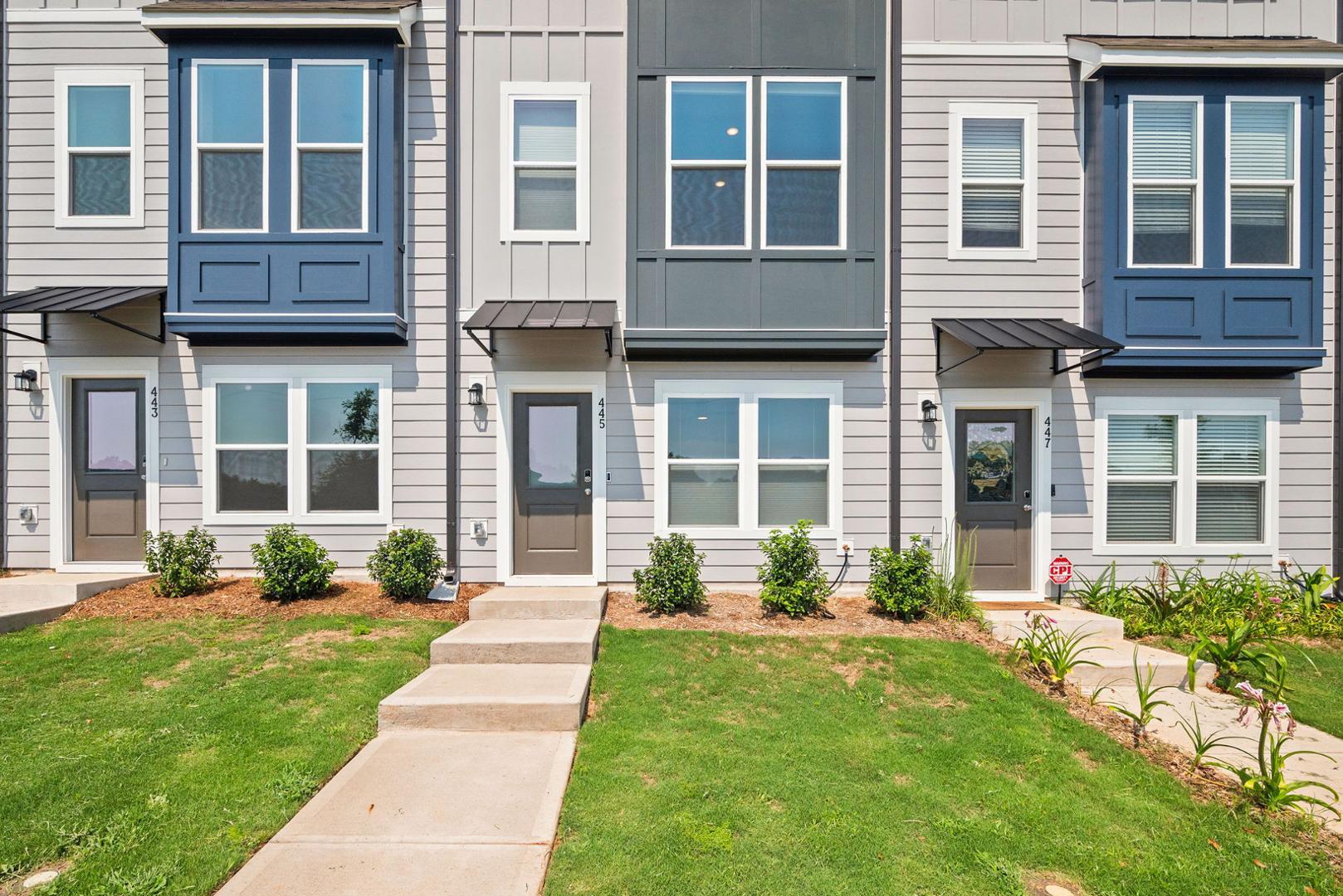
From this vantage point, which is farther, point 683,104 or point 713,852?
point 683,104

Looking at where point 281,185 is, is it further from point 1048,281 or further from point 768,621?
point 1048,281

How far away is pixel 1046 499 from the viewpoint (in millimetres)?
6719

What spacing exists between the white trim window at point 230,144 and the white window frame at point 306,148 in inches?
10.1

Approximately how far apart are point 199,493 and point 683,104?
6.96 m

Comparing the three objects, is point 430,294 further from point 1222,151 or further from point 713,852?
point 1222,151

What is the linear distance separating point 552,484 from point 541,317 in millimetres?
1880

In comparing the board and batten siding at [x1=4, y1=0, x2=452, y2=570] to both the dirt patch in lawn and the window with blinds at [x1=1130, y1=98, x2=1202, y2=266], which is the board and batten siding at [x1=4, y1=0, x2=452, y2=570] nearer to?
the dirt patch in lawn

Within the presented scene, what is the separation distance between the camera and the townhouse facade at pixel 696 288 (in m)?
6.46

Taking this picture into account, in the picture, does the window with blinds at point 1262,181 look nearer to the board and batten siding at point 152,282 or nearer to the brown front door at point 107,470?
the board and batten siding at point 152,282

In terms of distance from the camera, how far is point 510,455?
672 centimetres

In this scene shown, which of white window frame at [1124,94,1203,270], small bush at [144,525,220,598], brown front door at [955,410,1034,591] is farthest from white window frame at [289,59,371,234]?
white window frame at [1124,94,1203,270]

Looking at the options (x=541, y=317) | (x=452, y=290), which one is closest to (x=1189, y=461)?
(x=541, y=317)

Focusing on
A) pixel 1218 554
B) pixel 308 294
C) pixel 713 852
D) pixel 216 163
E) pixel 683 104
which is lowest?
pixel 713 852

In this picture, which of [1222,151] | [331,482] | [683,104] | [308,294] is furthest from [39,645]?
[1222,151]
